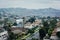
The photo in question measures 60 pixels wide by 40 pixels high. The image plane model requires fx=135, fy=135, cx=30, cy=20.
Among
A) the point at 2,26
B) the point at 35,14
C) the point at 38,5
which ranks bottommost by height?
the point at 2,26

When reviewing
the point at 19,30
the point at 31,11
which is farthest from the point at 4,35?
the point at 31,11

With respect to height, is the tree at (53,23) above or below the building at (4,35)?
above

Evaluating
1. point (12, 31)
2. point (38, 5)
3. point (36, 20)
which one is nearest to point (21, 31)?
point (12, 31)

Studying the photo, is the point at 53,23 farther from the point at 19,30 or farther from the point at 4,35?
the point at 4,35

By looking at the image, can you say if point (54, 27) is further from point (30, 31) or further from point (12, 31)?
point (12, 31)

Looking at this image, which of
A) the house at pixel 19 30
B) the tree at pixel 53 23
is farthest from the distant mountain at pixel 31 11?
the house at pixel 19 30

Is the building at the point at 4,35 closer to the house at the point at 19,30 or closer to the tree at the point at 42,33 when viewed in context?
the house at the point at 19,30

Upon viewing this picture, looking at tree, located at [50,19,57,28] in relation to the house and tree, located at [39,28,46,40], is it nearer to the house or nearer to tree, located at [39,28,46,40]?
tree, located at [39,28,46,40]

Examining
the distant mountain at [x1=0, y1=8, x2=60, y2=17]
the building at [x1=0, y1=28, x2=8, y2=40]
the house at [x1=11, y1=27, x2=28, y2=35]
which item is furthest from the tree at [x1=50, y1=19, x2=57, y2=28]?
the building at [x1=0, y1=28, x2=8, y2=40]

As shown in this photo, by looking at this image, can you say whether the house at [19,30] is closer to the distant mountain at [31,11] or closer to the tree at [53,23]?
the distant mountain at [31,11]

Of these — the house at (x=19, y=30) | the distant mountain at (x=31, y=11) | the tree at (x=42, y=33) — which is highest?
the distant mountain at (x=31, y=11)

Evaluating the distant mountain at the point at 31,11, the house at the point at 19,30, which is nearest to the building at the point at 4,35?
the house at the point at 19,30
